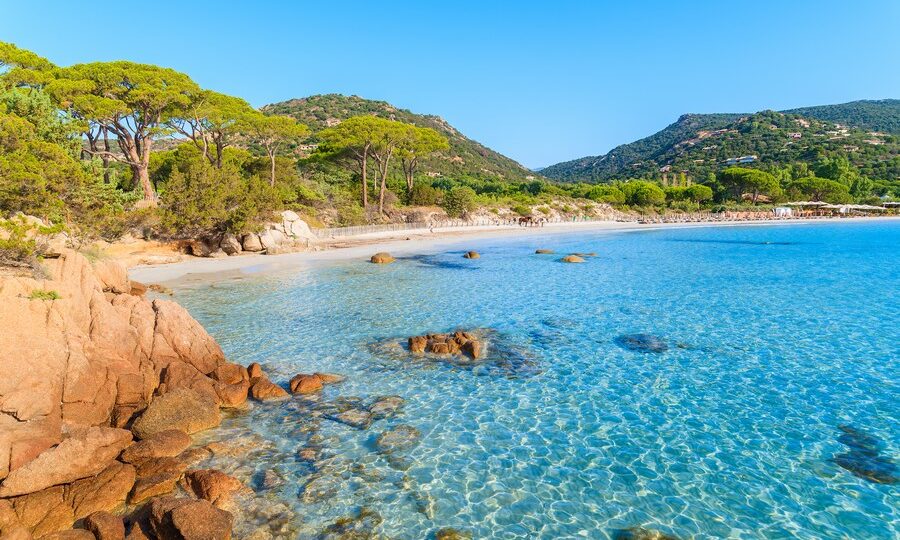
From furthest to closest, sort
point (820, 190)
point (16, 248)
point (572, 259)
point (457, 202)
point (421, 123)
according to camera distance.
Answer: point (421, 123) → point (820, 190) → point (457, 202) → point (572, 259) → point (16, 248)

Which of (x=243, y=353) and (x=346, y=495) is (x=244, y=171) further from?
(x=346, y=495)

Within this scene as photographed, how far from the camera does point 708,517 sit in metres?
5.75

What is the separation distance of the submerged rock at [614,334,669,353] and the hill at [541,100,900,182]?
396 ft

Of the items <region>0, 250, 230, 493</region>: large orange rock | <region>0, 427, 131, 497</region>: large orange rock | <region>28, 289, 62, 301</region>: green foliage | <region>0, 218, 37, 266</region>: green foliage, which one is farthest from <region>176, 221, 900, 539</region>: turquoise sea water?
<region>0, 218, 37, 266</region>: green foliage

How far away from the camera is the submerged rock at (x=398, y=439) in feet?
24.5

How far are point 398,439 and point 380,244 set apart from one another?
109ft

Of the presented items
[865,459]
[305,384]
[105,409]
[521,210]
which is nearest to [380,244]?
[305,384]

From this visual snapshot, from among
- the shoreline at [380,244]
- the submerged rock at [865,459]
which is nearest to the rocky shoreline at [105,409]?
the submerged rock at [865,459]

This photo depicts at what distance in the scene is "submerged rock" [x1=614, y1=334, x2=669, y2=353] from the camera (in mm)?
12234

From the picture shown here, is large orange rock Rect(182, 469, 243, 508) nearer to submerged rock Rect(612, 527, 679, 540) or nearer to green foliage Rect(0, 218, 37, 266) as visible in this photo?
submerged rock Rect(612, 527, 679, 540)

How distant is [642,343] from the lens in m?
12.7

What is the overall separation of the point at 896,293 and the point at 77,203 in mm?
36078

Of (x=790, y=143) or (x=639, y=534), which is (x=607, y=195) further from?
(x=790, y=143)

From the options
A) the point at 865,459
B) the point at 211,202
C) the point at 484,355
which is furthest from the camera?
the point at 211,202
